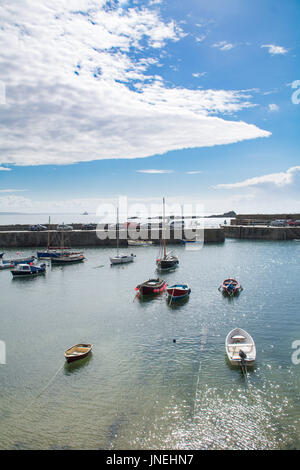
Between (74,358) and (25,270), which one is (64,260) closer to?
(25,270)

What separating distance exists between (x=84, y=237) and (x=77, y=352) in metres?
66.1

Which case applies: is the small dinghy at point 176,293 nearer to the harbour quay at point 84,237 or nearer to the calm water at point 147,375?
the calm water at point 147,375

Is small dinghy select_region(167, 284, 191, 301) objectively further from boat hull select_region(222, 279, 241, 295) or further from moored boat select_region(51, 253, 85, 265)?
moored boat select_region(51, 253, 85, 265)

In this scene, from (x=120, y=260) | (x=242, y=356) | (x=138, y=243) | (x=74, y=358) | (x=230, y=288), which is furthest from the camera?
(x=138, y=243)

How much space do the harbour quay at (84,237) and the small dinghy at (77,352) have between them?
63273 millimetres

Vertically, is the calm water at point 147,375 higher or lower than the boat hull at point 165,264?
lower

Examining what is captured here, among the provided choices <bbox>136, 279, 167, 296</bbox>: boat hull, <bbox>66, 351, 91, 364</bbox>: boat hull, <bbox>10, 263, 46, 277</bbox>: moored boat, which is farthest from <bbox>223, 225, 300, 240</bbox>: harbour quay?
<bbox>66, 351, 91, 364</bbox>: boat hull

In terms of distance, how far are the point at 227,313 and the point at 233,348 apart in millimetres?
8880

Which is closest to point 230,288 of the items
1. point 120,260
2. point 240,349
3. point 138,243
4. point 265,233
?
point 240,349

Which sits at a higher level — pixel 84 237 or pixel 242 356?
pixel 84 237

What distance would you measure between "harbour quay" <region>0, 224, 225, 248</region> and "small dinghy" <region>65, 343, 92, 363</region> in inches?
2491

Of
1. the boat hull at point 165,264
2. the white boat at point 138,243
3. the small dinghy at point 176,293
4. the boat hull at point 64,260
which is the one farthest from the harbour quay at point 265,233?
the small dinghy at point 176,293

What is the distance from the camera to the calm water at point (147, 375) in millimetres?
13047

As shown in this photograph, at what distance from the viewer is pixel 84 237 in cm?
8394
